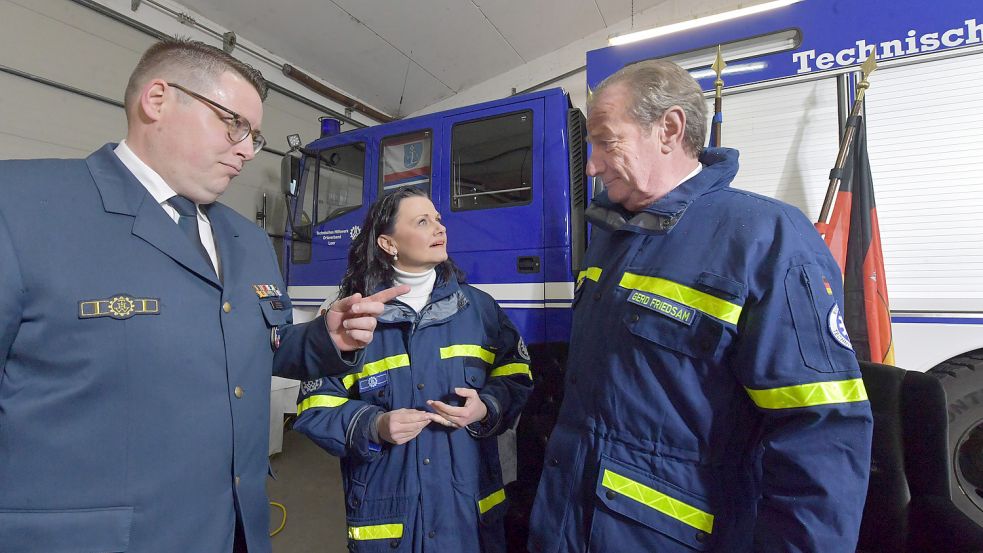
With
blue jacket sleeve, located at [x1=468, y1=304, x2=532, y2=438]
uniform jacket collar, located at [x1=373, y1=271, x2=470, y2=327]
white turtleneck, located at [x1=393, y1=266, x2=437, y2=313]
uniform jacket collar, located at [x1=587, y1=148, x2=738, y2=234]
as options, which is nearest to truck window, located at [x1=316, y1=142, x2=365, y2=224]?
white turtleneck, located at [x1=393, y1=266, x2=437, y2=313]

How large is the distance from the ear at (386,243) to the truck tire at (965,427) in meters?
2.55

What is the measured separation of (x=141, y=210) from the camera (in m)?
0.92

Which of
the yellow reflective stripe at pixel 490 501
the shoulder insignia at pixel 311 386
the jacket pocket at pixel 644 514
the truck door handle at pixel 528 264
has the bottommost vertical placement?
the yellow reflective stripe at pixel 490 501

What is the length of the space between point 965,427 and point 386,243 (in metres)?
2.79

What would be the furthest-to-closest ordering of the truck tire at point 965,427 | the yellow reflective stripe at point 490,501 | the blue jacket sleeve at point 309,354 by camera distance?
the truck tire at point 965,427 → the yellow reflective stripe at point 490,501 → the blue jacket sleeve at point 309,354

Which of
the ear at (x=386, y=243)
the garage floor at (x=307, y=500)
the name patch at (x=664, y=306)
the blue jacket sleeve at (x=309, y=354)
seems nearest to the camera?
the name patch at (x=664, y=306)

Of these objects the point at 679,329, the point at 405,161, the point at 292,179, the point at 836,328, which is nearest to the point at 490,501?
the point at 679,329

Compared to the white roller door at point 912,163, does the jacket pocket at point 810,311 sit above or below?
below

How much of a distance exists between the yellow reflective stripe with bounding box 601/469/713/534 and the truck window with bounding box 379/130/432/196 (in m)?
2.37

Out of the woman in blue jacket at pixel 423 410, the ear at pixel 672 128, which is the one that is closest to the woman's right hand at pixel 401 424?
the woman in blue jacket at pixel 423 410

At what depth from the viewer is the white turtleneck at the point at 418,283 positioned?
64.8 inches

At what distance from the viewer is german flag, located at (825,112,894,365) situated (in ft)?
6.49

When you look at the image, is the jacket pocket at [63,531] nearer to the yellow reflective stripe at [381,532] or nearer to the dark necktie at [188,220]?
the dark necktie at [188,220]

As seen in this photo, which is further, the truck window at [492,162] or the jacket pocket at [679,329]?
the truck window at [492,162]
